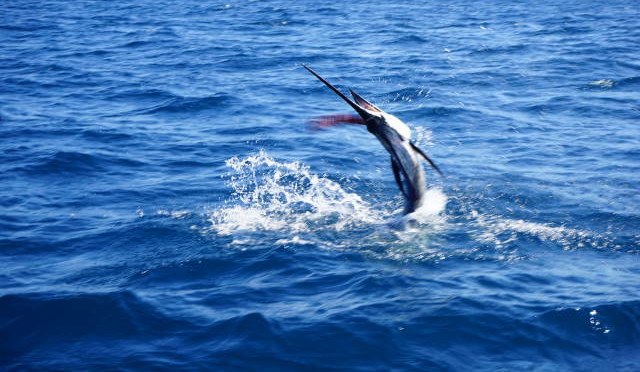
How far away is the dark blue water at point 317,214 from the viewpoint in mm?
7344

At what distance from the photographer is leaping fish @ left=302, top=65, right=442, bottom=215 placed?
795cm

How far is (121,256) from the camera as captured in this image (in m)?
9.55

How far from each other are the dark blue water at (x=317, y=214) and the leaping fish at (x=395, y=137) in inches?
41.9

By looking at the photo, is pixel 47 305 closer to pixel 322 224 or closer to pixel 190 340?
pixel 190 340

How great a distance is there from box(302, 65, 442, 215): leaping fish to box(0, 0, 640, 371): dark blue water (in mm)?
1063

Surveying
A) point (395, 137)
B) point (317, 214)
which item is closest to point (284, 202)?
point (317, 214)

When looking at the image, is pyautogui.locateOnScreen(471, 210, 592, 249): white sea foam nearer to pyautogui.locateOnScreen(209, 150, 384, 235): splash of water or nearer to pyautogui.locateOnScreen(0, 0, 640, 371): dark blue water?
pyautogui.locateOnScreen(0, 0, 640, 371): dark blue water

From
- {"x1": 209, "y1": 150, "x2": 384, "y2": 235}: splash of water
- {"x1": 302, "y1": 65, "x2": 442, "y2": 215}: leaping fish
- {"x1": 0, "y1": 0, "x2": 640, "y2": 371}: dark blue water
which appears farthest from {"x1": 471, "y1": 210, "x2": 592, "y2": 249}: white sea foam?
{"x1": 209, "y1": 150, "x2": 384, "y2": 235}: splash of water

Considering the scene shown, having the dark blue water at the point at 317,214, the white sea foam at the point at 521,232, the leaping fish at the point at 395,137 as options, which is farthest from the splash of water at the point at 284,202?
the leaping fish at the point at 395,137

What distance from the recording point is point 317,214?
10.6 m

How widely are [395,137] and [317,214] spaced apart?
8.81 feet

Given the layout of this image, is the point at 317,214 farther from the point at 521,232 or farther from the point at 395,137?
the point at 521,232

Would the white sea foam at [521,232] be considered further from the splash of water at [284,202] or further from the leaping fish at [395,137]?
the splash of water at [284,202]

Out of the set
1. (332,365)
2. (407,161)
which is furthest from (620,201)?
(332,365)
